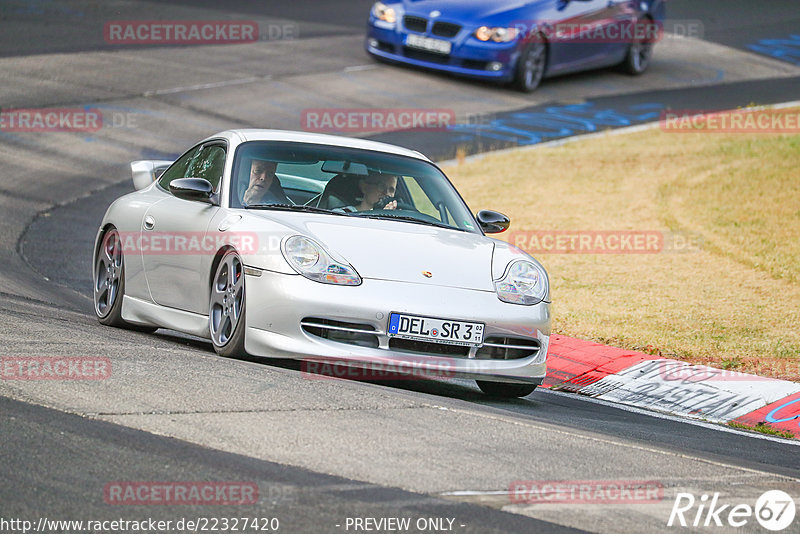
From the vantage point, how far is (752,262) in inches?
A: 498

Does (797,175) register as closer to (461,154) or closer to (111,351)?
(461,154)

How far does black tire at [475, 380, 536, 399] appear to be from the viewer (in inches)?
301

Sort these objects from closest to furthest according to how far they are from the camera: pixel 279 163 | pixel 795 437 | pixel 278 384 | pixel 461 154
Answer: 1. pixel 278 384
2. pixel 795 437
3. pixel 279 163
4. pixel 461 154

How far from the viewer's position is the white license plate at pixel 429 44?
20.3 metres

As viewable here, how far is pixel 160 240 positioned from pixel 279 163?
0.93 metres

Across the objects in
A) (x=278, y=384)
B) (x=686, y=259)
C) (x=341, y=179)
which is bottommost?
(x=686, y=259)

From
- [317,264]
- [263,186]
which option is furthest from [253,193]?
[317,264]

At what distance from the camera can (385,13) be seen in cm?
2048

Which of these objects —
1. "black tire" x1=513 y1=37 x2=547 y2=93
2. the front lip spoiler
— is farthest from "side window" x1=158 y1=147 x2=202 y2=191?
→ "black tire" x1=513 y1=37 x2=547 y2=93

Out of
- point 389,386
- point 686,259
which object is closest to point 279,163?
point 389,386

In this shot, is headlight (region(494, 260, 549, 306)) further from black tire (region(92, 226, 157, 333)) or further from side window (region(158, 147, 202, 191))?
black tire (region(92, 226, 157, 333))

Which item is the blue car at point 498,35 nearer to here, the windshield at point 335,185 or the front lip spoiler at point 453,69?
the front lip spoiler at point 453,69

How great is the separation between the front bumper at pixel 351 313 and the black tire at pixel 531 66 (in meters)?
14.0

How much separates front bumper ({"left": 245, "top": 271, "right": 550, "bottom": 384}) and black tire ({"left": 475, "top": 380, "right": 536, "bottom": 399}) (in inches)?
24.4
